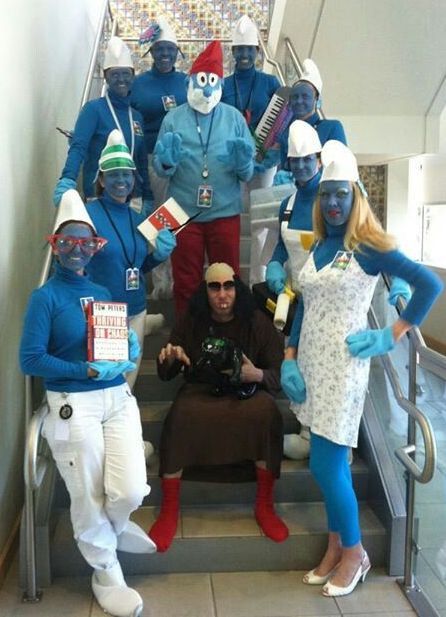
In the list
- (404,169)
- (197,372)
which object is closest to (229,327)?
(197,372)

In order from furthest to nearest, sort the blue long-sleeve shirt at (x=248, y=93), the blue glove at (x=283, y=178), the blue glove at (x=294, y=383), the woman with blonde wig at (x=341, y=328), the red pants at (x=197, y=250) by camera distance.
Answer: the blue long-sleeve shirt at (x=248, y=93), the blue glove at (x=283, y=178), the red pants at (x=197, y=250), the blue glove at (x=294, y=383), the woman with blonde wig at (x=341, y=328)

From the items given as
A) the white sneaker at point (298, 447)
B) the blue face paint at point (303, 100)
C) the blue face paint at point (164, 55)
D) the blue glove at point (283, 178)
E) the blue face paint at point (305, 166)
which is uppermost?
the blue face paint at point (164, 55)

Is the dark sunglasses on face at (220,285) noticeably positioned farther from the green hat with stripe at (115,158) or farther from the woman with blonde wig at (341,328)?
the green hat with stripe at (115,158)

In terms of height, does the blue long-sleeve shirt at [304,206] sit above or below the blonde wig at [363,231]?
above

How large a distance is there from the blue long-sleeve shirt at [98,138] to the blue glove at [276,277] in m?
0.95

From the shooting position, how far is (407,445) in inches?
117

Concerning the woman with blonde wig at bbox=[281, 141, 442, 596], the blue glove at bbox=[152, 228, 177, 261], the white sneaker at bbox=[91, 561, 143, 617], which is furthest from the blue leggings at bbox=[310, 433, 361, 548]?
the blue glove at bbox=[152, 228, 177, 261]

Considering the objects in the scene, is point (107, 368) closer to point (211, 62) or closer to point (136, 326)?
point (136, 326)

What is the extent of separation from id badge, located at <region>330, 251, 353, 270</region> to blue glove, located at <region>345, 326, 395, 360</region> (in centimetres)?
27

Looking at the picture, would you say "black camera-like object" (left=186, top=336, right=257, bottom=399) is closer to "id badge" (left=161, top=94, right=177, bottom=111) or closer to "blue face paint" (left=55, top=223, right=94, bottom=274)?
"blue face paint" (left=55, top=223, right=94, bottom=274)

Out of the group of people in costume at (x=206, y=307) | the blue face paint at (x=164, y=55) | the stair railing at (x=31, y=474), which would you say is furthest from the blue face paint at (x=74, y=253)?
the blue face paint at (x=164, y=55)

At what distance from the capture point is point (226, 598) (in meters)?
2.87

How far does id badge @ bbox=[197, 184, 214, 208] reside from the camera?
364cm

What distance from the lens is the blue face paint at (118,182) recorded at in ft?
10.1
